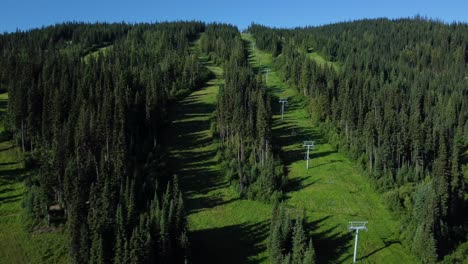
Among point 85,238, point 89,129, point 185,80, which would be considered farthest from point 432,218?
point 185,80

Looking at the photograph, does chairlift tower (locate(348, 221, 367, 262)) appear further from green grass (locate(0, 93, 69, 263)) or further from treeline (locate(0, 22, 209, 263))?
green grass (locate(0, 93, 69, 263))

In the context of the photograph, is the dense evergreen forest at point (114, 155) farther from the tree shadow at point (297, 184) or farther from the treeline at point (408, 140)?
the treeline at point (408, 140)

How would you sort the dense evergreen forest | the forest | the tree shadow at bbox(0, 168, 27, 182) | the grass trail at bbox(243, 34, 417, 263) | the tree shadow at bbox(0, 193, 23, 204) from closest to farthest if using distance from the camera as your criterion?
the dense evergreen forest
the forest
the grass trail at bbox(243, 34, 417, 263)
the tree shadow at bbox(0, 193, 23, 204)
the tree shadow at bbox(0, 168, 27, 182)

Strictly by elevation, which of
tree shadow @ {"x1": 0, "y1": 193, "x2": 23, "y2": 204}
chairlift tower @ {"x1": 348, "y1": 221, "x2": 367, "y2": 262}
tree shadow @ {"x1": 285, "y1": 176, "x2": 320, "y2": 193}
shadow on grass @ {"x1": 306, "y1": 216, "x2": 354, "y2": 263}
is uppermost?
tree shadow @ {"x1": 0, "y1": 193, "x2": 23, "y2": 204}

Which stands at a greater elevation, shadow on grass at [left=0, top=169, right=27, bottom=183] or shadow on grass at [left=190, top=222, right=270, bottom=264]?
shadow on grass at [left=0, top=169, right=27, bottom=183]

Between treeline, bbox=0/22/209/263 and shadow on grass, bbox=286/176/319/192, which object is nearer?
treeline, bbox=0/22/209/263

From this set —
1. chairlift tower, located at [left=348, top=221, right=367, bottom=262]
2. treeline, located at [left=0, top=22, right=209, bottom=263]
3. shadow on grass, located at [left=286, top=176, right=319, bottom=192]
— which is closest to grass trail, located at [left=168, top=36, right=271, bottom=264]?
treeline, located at [left=0, top=22, right=209, bottom=263]

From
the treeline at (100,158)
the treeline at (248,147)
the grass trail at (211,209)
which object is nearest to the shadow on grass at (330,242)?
the grass trail at (211,209)

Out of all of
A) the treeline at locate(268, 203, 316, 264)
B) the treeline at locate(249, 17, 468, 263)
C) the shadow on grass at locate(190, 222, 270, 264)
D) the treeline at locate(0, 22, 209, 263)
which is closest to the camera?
the treeline at locate(0, 22, 209, 263)
